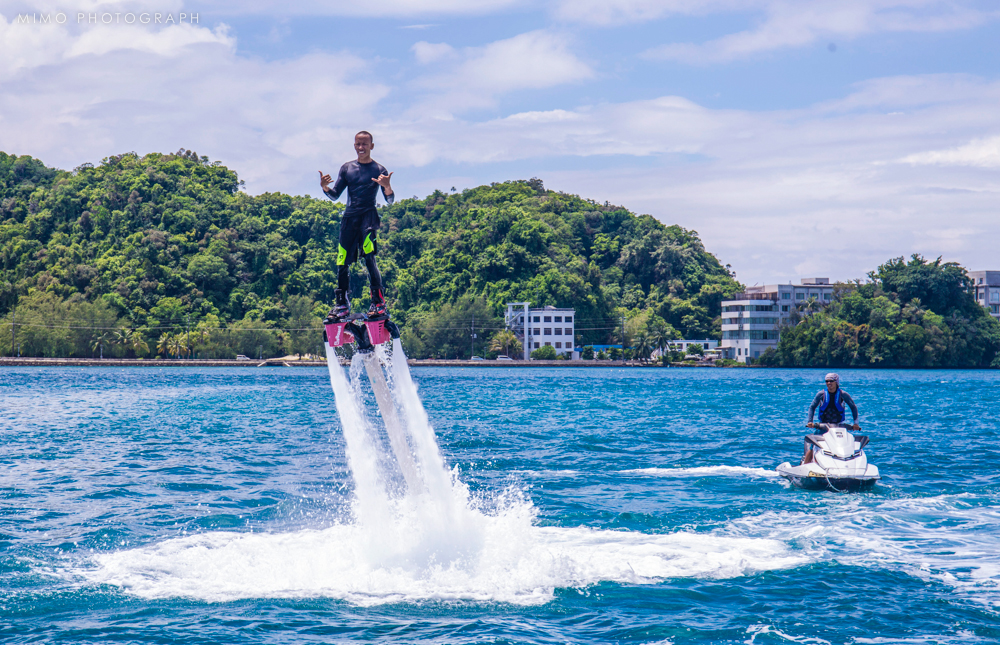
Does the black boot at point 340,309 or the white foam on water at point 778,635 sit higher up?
the black boot at point 340,309

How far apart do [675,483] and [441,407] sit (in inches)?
1422

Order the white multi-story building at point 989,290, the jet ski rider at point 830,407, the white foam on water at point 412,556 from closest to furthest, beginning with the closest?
the white foam on water at point 412,556
the jet ski rider at point 830,407
the white multi-story building at point 989,290

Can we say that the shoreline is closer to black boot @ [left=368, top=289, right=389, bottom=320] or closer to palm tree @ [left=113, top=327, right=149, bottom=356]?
palm tree @ [left=113, top=327, right=149, bottom=356]

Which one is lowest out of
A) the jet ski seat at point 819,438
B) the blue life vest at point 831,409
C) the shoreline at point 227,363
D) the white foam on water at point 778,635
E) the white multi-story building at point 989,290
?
the shoreline at point 227,363

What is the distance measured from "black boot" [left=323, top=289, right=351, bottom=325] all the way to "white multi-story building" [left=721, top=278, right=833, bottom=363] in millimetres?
160561

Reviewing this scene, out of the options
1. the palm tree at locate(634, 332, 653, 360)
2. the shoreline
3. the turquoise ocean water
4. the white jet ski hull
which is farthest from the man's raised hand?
the palm tree at locate(634, 332, 653, 360)

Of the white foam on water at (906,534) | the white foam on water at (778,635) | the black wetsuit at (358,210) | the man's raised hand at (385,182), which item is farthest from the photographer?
the white foam on water at (906,534)

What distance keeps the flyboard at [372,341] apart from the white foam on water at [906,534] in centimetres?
878

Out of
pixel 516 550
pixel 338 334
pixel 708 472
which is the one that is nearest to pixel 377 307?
pixel 338 334

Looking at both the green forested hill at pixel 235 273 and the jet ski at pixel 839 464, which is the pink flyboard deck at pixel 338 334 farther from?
the green forested hill at pixel 235 273

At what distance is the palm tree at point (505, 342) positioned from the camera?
6703 inches

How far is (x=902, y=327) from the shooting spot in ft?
493

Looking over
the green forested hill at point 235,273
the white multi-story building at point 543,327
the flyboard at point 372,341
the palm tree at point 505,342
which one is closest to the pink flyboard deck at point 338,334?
the flyboard at point 372,341

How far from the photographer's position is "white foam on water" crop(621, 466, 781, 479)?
28.2 metres
